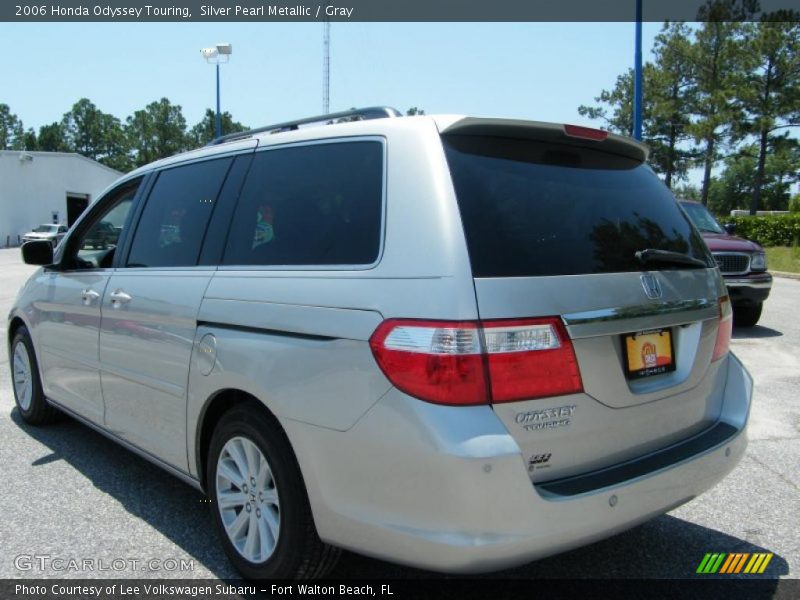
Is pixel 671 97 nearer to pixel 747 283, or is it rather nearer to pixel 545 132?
pixel 747 283

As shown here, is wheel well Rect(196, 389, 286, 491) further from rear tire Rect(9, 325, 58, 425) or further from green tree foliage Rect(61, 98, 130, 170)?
green tree foliage Rect(61, 98, 130, 170)

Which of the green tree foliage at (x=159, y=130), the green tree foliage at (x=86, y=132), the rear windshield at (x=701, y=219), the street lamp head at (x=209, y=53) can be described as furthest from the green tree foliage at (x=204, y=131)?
the rear windshield at (x=701, y=219)

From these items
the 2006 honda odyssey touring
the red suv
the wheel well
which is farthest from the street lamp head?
the wheel well

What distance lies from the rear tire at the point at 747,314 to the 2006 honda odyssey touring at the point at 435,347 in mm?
7223

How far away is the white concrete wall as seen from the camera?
4616cm

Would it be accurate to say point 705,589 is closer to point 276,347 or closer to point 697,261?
point 697,261

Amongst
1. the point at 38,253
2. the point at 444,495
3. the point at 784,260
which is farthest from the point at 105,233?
the point at 784,260

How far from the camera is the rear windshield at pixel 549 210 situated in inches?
92.3

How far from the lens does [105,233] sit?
176 inches

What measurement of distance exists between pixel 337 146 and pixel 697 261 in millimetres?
1620

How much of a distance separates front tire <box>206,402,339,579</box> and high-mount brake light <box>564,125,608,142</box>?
63.7 inches

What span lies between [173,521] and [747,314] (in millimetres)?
8691

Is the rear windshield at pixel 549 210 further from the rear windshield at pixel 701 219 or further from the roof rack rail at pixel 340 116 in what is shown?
the rear windshield at pixel 701 219

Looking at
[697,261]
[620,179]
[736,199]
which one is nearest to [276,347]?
[620,179]
